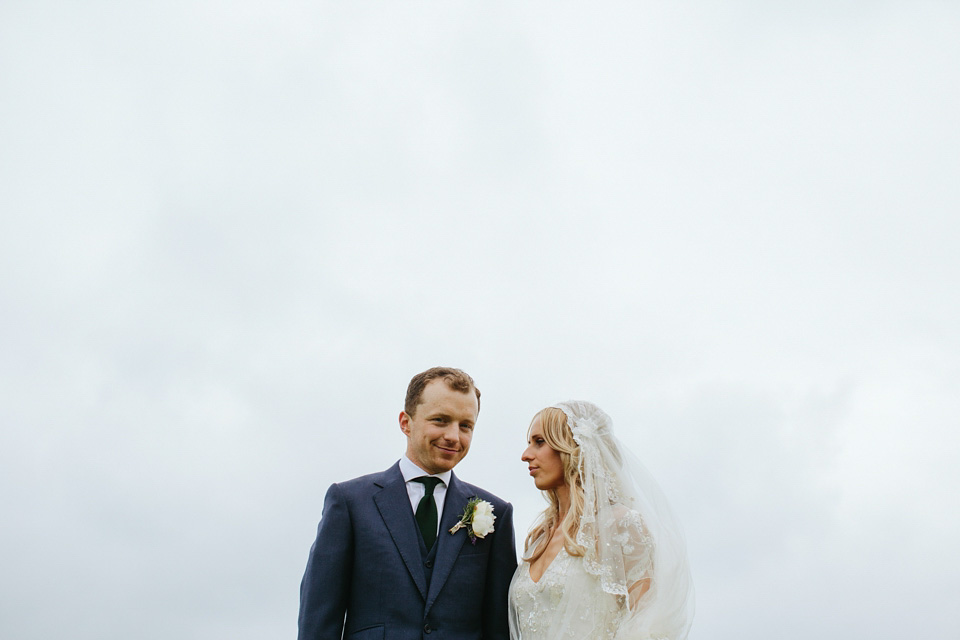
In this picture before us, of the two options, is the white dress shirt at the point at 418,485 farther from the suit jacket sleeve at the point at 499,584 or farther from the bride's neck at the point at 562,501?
the bride's neck at the point at 562,501

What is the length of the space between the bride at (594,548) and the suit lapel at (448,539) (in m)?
0.65

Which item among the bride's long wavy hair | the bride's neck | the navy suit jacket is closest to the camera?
the navy suit jacket

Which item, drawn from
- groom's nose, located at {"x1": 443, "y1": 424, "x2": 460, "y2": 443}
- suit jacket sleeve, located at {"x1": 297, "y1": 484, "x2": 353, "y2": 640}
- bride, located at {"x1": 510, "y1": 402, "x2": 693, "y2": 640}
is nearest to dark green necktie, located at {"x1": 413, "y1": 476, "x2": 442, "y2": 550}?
groom's nose, located at {"x1": 443, "y1": 424, "x2": 460, "y2": 443}

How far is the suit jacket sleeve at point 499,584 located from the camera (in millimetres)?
6957

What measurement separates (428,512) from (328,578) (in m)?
0.94

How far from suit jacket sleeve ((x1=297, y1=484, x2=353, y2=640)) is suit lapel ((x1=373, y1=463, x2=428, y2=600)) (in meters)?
0.32

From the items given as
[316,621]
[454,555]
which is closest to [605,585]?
[454,555]

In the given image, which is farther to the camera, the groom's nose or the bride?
the groom's nose

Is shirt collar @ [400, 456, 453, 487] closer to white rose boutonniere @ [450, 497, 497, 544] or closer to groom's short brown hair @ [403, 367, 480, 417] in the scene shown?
white rose boutonniere @ [450, 497, 497, 544]

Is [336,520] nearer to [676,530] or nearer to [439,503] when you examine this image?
[439,503]

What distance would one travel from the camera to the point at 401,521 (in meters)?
6.73

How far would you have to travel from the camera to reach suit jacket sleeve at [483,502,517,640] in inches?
274

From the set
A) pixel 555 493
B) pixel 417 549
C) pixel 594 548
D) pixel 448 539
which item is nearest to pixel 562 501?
pixel 555 493

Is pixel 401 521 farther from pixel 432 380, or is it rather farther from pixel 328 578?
pixel 432 380
